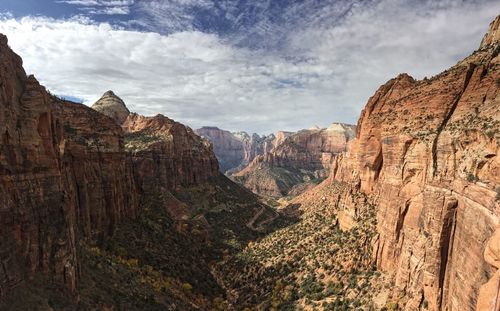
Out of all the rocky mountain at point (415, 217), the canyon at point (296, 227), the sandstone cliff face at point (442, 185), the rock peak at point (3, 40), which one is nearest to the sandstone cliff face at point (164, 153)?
the canyon at point (296, 227)

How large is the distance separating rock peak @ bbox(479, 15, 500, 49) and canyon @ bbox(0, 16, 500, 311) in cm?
19

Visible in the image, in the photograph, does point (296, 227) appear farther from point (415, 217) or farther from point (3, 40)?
point (3, 40)

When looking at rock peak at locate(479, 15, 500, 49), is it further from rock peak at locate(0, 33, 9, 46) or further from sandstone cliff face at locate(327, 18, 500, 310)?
rock peak at locate(0, 33, 9, 46)

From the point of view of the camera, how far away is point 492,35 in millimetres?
41844

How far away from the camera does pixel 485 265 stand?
2130 cm

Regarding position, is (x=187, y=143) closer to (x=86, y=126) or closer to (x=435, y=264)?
(x=86, y=126)

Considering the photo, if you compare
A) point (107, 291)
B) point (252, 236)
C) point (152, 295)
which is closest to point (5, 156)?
point (107, 291)

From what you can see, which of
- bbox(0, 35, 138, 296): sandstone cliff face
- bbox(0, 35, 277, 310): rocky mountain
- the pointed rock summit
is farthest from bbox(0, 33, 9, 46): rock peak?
the pointed rock summit

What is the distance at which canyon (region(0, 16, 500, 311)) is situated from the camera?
2659 cm

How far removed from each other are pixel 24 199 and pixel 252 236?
71.8m

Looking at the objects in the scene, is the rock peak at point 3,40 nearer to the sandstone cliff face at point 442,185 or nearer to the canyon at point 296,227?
the canyon at point 296,227

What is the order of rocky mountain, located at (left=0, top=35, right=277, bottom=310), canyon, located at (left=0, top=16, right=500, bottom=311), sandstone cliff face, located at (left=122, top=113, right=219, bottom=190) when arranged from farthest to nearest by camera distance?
sandstone cliff face, located at (left=122, top=113, right=219, bottom=190) → rocky mountain, located at (left=0, top=35, right=277, bottom=310) → canyon, located at (left=0, top=16, right=500, bottom=311)

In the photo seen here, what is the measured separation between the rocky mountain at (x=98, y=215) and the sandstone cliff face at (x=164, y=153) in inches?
17.1

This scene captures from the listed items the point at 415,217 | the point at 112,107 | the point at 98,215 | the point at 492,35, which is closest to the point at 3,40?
the point at 98,215
